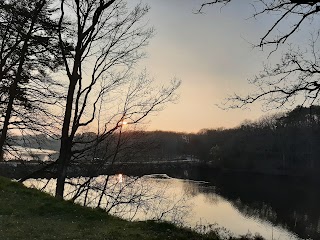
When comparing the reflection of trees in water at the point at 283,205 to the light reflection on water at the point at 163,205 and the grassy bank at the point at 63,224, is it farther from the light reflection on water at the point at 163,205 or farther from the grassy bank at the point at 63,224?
the grassy bank at the point at 63,224

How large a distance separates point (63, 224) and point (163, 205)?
1242 cm

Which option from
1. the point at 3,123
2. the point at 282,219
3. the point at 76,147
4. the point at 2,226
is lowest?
the point at 282,219

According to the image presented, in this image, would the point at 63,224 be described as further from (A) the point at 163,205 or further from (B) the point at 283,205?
(B) the point at 283,205

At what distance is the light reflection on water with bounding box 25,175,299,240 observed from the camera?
11984mm

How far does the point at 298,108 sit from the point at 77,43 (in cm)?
599

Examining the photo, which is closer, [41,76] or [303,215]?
[41,76]

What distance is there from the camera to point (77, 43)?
10117 millimetres

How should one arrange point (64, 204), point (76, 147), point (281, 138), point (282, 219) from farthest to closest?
1. point (281, 138)
2. point (282, 219)
3. point (76, 147)
4. point (64, 204)

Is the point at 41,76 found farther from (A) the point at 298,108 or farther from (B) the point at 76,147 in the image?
(A) the point at 298,108

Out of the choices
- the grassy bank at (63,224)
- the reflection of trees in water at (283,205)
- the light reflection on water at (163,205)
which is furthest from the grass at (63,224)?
the reflection of trees in water at (283,205)

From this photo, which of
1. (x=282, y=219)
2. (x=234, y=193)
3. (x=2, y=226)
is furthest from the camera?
(x=234, y=193)

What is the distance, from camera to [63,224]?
6.03 m

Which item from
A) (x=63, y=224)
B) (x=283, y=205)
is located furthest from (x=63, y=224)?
(x=283, y=205)

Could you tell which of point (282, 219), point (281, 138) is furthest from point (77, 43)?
point (281, 138)
